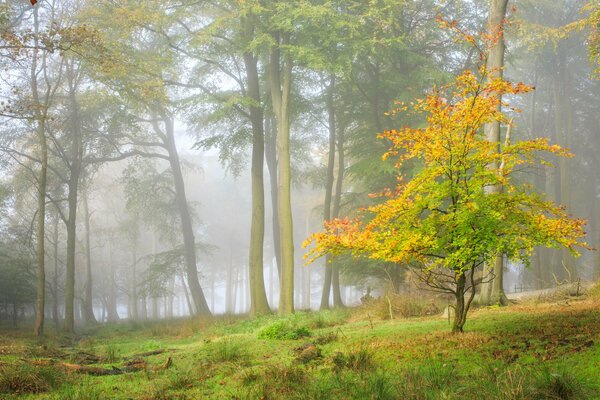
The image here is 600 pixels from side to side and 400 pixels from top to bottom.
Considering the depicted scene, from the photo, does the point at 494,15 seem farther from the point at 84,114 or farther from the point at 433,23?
the point at 84,114

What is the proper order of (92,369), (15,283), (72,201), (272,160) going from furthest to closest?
(272,160) → (15,283) → (72,201) → (92,369)

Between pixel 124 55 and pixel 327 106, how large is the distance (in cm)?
840

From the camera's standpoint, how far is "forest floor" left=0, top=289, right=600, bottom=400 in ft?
14.5

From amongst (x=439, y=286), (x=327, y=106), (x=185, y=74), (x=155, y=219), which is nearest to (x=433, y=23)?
(x=327, y=106)

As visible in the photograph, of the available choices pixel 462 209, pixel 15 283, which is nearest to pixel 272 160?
pixel 15 283

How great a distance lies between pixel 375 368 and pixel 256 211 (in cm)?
1066

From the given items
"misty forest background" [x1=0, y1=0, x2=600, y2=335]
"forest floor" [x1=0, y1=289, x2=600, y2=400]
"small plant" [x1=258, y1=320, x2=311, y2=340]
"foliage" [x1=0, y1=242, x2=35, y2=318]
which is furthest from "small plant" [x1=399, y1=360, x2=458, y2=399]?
"foliage" [x1=0, y1=242, x2=35, y2=318]

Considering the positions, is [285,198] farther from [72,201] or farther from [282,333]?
[72,201]

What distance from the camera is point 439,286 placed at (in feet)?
23.8

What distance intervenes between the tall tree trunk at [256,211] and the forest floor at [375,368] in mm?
6310

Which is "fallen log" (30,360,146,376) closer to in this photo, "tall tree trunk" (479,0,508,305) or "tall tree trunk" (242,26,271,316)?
"tall tree trunk" (242,26,271,316)

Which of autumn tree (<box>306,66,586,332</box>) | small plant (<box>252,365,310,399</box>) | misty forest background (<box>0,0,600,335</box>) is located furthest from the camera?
misty forest background (<box>0,0,600,335</box>)

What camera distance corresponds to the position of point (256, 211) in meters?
15.7

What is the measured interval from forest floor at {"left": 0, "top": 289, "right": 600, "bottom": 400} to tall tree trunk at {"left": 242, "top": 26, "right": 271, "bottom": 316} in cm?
631
